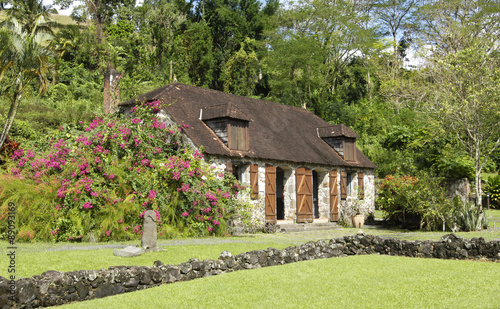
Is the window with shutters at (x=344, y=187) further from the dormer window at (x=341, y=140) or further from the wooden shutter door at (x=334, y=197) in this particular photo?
the dormer window at (x=341, y=140)

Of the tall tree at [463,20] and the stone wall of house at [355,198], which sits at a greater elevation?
the tall tree at [463,20]

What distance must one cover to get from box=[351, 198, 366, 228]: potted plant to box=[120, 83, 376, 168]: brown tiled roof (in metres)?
1.85

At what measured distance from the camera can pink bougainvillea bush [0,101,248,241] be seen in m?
11.6

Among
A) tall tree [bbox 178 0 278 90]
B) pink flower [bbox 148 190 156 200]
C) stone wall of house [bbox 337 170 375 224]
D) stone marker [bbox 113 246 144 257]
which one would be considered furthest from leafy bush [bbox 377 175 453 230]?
tall tree [bbox 178 0 278 90]

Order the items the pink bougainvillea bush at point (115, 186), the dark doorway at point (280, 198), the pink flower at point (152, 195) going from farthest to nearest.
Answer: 1. the dark doorway at point (280, 198)
2. the pink flower at point (152, 195)
3. the pink bougainvillea bush at point (115, 186)

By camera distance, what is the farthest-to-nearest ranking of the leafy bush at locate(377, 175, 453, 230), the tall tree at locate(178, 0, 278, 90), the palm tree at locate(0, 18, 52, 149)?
the tall tree at locate(178, 0, 278, 90) < the leafy bush at locate(377, 175, 453, 230) < the palm tree at locate(0, 18, 52, 149)

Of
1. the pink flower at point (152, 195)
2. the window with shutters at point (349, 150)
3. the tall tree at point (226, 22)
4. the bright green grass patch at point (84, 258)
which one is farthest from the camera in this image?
the tall tree at point (226, 22)

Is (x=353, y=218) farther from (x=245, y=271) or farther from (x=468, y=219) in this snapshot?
(x=245, y=271)

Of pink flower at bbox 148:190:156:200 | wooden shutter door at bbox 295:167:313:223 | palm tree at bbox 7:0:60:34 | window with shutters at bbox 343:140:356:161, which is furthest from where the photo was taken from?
palm tree at bbox 7:0:60:34

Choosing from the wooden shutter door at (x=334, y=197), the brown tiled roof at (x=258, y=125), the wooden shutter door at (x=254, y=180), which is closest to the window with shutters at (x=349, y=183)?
the brown tiled roof at (x=258, y=125)

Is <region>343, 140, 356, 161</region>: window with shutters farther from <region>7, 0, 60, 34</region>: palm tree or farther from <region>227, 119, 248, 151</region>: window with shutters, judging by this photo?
<region>7, 0, 60, 34</region>: palm tree

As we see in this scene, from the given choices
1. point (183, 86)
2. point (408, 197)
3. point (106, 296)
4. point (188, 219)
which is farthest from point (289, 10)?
point (106, 296)

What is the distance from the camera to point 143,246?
32.7 feet

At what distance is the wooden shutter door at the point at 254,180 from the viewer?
1645 cm
